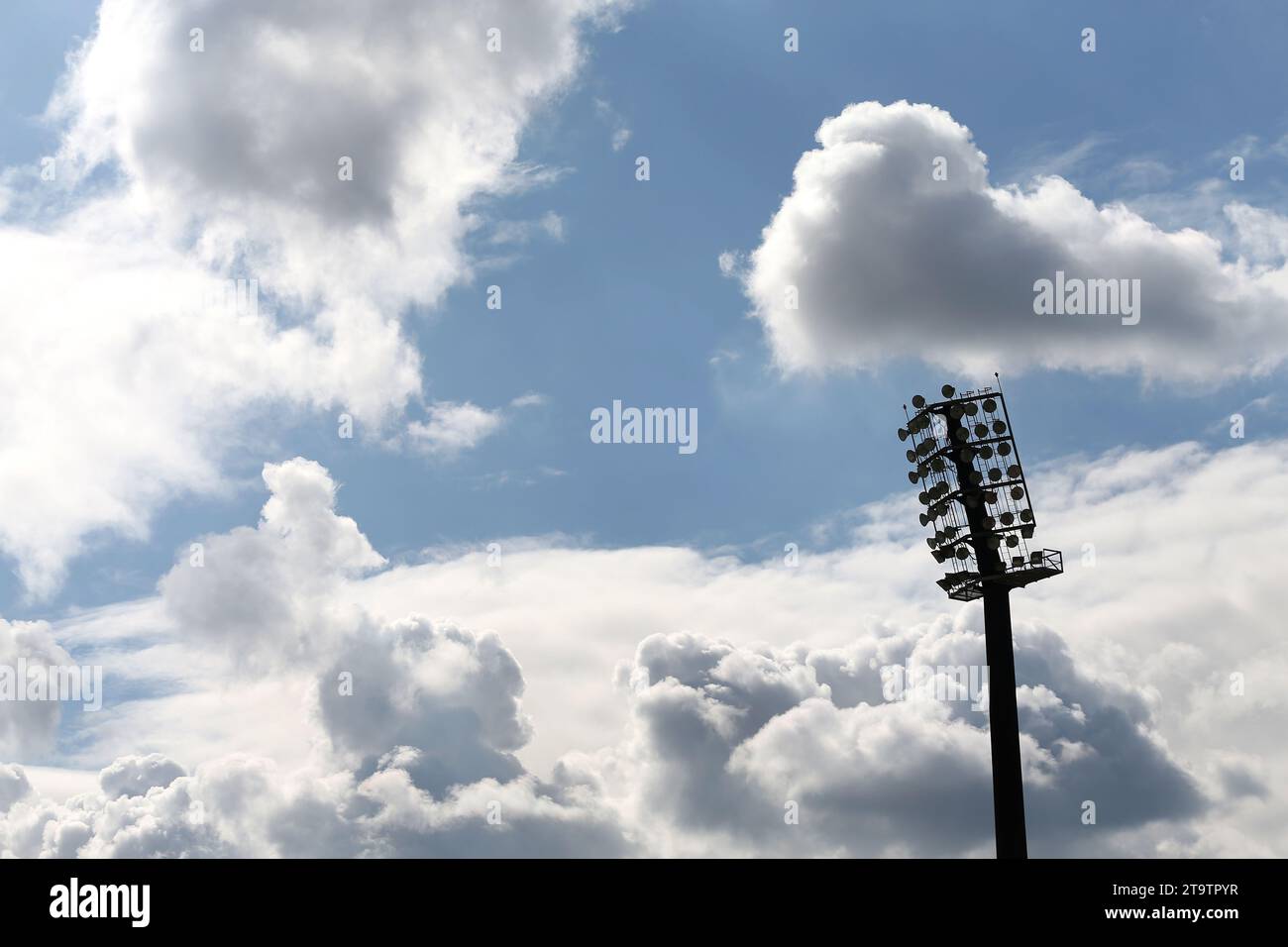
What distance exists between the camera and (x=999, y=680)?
1781 inches

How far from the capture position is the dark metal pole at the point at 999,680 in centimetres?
4347

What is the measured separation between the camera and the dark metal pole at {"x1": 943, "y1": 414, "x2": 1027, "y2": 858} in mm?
43469

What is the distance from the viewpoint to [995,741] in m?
44.3
